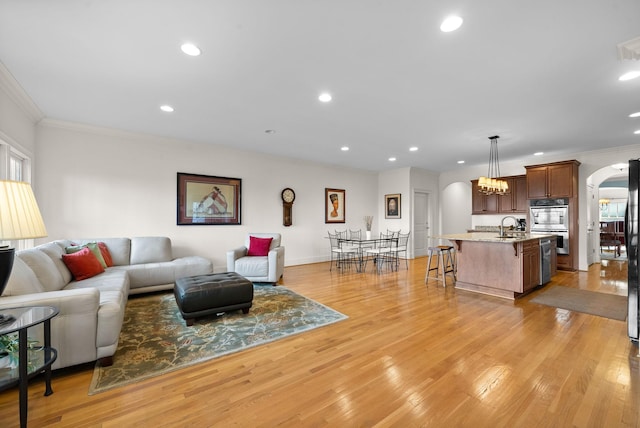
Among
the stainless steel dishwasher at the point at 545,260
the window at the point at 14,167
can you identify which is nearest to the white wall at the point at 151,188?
the window at the point at 14,167

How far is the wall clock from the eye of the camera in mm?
6555

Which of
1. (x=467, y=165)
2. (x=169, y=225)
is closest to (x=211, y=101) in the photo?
(x=169, y=225)

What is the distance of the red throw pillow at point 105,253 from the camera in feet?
13.3

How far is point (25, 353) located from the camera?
151 cm

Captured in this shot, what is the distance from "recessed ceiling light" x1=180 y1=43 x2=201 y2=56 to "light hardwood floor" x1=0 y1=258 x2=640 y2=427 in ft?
8.80

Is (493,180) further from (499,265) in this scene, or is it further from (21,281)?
(21,281)

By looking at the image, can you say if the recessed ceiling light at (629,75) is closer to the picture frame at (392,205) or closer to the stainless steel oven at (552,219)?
the stainless steel oven at (552,219)

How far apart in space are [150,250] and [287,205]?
119 inches

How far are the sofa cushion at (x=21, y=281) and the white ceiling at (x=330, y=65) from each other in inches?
74.3

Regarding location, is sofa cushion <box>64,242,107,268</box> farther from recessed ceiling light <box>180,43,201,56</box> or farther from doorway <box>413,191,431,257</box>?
doorway <box>413,191,431,257</box>

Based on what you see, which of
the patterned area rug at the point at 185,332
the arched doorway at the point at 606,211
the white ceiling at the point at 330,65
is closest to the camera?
the white ceiling at the point at 330,65

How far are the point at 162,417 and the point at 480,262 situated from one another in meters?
4.47

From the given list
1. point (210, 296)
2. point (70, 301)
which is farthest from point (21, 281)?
point (210, 296)

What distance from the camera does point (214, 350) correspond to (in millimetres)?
2455
